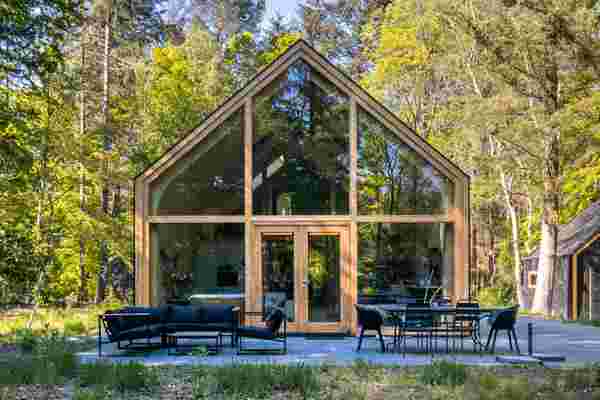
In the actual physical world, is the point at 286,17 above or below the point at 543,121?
above

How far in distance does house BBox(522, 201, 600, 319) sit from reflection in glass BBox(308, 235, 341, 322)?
12.6m

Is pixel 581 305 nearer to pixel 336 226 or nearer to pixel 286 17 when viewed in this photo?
pixel 336 226

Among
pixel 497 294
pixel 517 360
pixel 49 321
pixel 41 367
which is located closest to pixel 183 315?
pixel 41 367

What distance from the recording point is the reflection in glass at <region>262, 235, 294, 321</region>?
579 inches

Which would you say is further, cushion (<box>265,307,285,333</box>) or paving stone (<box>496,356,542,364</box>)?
cushion (<box>265,307,285,333</box>)

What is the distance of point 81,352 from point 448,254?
6.90 metres

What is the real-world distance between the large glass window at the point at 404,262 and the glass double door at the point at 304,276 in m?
0.40

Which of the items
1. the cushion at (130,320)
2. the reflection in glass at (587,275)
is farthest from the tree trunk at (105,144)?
the reflection in glass at (587,275)

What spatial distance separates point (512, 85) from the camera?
22359mm

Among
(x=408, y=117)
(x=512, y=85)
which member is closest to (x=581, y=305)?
(x=512, y=85)

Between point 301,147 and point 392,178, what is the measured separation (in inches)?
73.7

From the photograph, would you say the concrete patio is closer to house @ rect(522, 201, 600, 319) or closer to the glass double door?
the glass double door

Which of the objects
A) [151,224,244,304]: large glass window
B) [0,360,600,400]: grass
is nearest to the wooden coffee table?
[151,224,244,304]: large glass window

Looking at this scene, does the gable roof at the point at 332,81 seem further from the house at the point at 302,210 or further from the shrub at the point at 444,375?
the shrub at the point at 444,375
